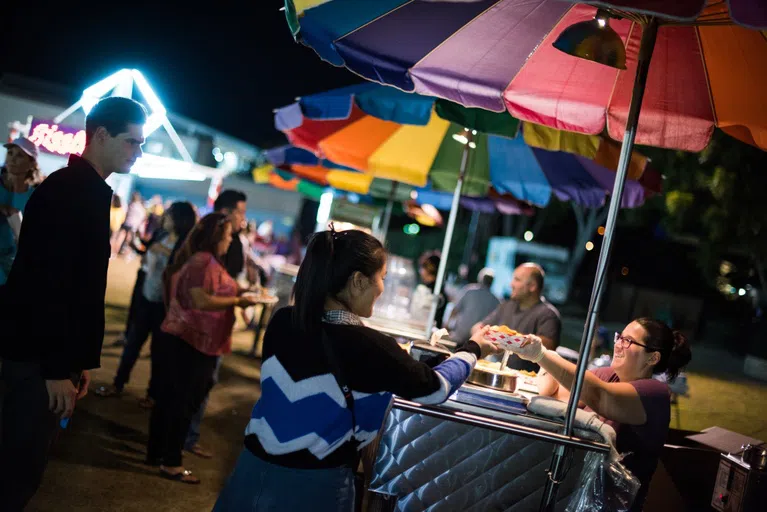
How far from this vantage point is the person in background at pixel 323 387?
2213 mm

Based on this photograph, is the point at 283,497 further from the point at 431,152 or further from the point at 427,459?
the point at 431,152

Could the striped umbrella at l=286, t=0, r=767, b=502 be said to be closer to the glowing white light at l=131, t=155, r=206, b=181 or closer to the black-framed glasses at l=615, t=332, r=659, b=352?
the black-framed glasses at l=615, t=332, r=659, b=352

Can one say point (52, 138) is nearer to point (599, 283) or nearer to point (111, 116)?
point (111, 116)

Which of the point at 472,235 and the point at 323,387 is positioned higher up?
the point at 472,235

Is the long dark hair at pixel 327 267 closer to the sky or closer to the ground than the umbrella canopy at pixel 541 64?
closer to the ground

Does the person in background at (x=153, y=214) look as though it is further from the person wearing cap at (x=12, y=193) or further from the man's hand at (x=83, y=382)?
the man's hand at (x=83, y=382)

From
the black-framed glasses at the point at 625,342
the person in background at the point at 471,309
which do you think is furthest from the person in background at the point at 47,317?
the person in background at the point at 471,309

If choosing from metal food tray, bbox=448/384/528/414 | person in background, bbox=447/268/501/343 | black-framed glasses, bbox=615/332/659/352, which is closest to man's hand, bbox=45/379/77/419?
metal food tray, bbox=448/384/528/414

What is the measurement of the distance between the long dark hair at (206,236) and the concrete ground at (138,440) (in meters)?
1.68

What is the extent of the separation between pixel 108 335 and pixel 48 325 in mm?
7459

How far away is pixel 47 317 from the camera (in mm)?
2484

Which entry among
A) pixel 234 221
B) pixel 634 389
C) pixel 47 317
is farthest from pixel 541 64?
pixel 234 221

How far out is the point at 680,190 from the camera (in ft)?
54.0

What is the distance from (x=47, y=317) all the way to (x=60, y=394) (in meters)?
0.31
